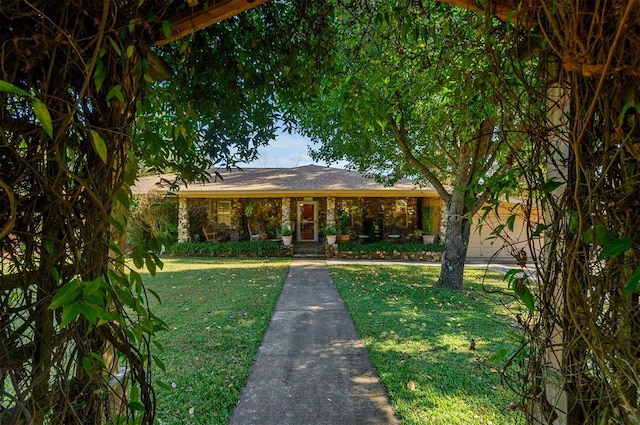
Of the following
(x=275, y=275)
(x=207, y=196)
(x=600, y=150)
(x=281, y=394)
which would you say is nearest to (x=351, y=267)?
(x=275, y=275)

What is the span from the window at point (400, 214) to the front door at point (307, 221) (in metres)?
3.93

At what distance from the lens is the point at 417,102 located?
218 inches

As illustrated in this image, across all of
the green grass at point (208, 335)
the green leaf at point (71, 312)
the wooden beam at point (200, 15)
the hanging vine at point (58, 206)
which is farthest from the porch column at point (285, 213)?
the green leaf at point (71, 312)

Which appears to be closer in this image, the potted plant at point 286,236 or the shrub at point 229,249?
the shrub at point 229,249

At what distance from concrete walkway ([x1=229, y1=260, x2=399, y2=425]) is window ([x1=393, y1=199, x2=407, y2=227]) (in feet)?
37.1

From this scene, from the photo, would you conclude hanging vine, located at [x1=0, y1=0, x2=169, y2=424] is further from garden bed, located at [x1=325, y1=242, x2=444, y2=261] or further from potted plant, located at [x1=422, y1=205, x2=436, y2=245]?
potted plant, located at [x1=422, y1=205, x2=436, y2=245]

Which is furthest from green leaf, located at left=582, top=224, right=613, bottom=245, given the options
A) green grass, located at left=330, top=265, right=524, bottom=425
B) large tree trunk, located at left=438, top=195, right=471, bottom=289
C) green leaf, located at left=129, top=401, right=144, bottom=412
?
large tree trunk, located at left=438, top=195, right=471, bottom=289

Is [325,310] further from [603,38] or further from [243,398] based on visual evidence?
[603,38]

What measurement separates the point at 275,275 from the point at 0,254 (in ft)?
31.2

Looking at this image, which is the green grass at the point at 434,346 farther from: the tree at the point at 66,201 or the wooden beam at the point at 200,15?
the wooden beam at the point at 200,15

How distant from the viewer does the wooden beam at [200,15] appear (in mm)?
1604

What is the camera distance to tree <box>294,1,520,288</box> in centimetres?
231

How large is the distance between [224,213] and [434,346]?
13.7 meters

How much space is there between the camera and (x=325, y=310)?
257 inches
